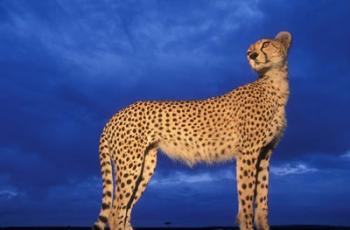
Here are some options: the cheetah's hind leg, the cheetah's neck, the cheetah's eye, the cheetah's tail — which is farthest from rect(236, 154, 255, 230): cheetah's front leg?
the cheetah's tail

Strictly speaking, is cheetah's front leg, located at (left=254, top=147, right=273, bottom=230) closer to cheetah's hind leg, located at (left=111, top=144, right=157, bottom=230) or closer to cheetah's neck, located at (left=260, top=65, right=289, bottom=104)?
cheetah's neck, located at (left=260, top=65, right=289, bottom=104)

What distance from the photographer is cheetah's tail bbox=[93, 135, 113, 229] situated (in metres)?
5.95

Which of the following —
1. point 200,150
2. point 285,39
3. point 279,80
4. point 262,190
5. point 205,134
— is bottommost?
point 262,190

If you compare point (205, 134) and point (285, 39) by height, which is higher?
point (285, 39)

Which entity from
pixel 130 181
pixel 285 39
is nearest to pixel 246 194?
pixel 130 181

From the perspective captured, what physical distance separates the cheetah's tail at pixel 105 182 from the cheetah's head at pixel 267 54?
6.94ft

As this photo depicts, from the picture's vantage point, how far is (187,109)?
21.2 feet

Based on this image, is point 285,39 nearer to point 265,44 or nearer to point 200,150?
point 265,44

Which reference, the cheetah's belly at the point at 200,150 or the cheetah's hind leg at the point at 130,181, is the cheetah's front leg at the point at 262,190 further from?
the cheetah's hind leg at the point at 130,181

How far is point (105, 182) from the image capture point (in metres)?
6.12

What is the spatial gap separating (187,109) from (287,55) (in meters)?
1.43

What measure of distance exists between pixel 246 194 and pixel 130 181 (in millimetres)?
1382

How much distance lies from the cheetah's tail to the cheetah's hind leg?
3.8 inches

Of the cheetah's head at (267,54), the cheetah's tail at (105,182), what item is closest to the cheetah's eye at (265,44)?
the cheetah's head at (267,54)
